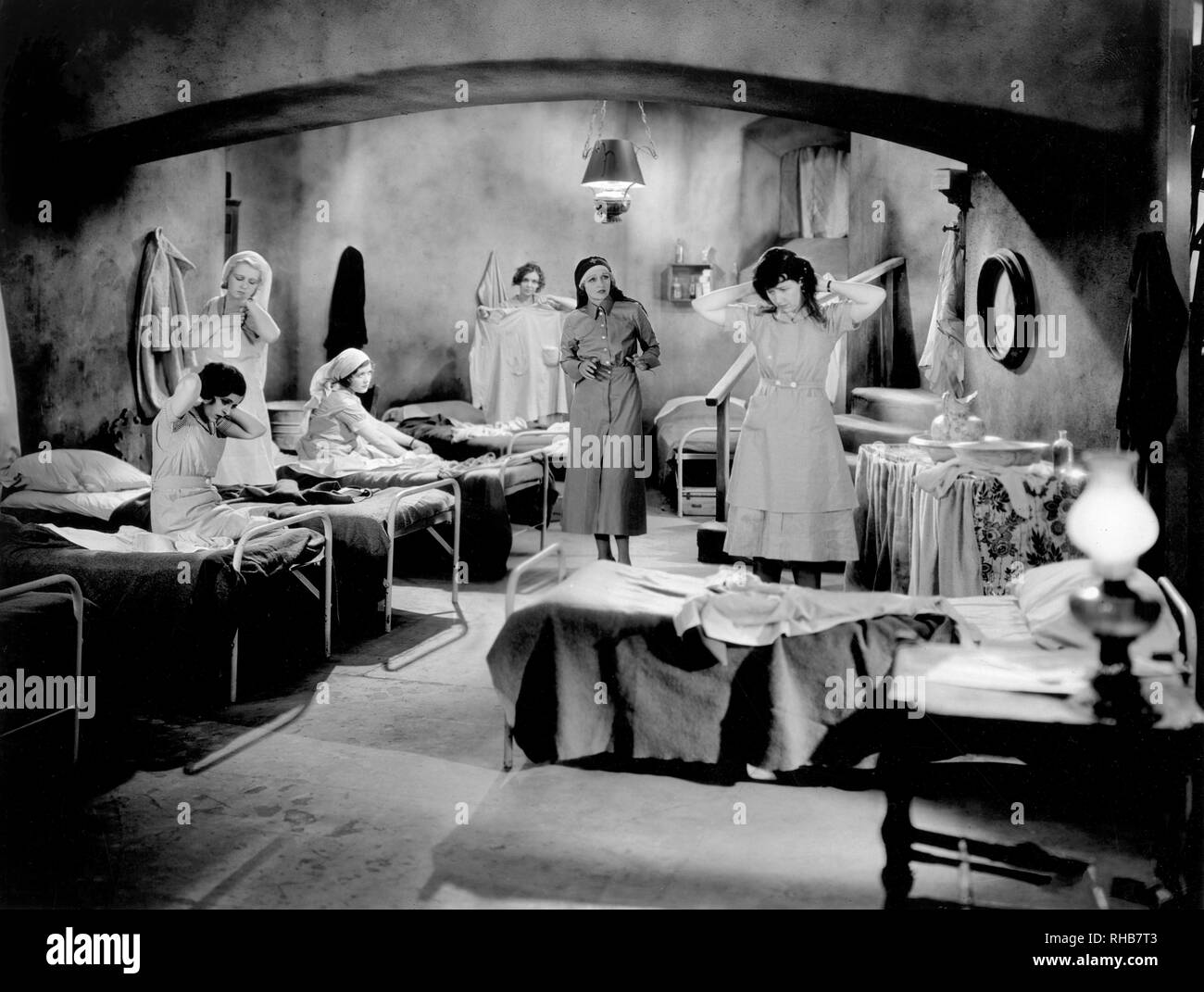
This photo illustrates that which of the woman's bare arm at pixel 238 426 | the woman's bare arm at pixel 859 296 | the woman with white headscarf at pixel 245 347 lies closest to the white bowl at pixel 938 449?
the woman's bare arm at pixel 859 296

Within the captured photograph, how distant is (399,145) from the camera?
1018cm

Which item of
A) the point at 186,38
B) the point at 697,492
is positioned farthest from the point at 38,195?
the point at 697,492

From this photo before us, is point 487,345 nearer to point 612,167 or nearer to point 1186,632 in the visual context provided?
point 612,167

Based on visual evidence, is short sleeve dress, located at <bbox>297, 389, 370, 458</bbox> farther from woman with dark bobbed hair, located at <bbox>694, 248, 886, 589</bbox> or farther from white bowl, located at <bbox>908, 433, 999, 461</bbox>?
white bowl, located at <bbox>908, 433, 999, 461</bbox>

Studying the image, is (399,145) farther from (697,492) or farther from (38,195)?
(38,195)

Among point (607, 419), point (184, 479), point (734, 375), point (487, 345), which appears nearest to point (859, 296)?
point (607, 419)

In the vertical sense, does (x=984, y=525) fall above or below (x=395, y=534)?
above

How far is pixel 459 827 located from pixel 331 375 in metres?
4.34

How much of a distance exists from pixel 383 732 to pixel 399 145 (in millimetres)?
7181

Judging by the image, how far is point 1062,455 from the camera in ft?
15.4

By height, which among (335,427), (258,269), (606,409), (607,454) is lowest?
(607,454)

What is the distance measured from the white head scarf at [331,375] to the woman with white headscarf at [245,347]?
2.66ft

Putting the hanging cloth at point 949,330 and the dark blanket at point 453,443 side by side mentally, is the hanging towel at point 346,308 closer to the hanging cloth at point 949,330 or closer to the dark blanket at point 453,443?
the dark blanket at point 453,443

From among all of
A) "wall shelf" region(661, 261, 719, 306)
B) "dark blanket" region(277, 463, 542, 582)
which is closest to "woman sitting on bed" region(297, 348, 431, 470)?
"dark blanket" region(277, 463, 542, 582)
